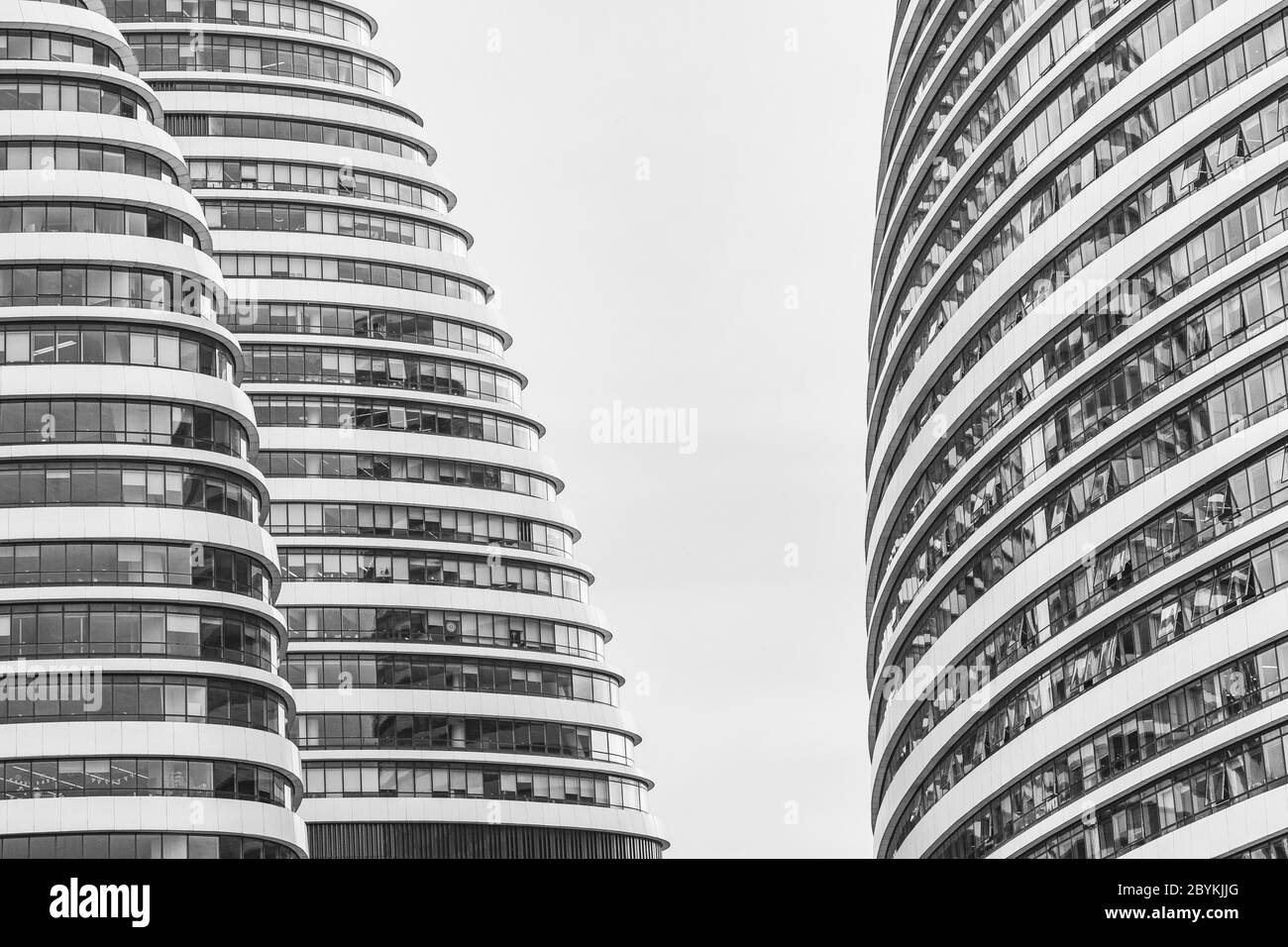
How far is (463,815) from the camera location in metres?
123

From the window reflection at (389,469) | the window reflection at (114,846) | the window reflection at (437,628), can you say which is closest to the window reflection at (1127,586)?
the window reflection at (114,846)

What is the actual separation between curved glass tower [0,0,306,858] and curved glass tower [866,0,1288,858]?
104 feet

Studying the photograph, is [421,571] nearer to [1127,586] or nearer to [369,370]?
[369,370]

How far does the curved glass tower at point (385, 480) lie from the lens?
123 m

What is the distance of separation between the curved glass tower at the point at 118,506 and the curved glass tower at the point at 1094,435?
3163 centimetres

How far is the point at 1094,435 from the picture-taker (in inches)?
3115

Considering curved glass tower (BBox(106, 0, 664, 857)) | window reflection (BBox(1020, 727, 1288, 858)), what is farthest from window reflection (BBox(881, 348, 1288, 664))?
Answer: curved glass tower (BBox(106, 0, 664, 857))

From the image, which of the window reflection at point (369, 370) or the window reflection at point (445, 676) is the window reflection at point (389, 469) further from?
the window reflection at point (445, 676)

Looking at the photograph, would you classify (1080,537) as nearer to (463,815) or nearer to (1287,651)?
(1287,651)

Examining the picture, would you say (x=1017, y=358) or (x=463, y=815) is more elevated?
(x=1017, y=358)
